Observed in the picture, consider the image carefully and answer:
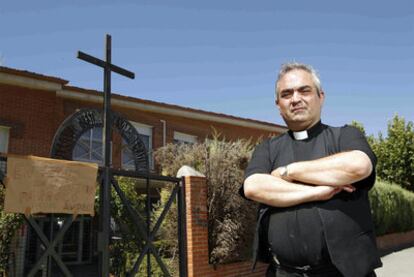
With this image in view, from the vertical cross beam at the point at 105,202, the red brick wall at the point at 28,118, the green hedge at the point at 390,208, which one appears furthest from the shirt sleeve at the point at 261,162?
the green hedge at the point at 390,208

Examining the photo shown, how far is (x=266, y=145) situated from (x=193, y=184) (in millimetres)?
4284

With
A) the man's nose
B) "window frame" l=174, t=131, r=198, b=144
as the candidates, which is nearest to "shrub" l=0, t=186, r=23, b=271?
the man's nose

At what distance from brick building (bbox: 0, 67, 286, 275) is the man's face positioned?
947 centimetres

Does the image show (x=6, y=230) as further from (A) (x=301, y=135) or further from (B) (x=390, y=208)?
(B) (x=390, y=208)

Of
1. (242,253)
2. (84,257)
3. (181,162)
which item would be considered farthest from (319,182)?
(84,257)

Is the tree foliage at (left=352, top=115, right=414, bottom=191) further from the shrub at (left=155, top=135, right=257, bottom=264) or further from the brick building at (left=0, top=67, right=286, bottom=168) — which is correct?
the shrub at (left=155, top=135, right=257, bottom=264)

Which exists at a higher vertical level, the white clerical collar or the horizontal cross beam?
the horizontal cross beam

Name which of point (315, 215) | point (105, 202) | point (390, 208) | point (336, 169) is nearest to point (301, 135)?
point (336, 169)

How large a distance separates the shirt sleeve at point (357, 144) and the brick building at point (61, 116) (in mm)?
9590

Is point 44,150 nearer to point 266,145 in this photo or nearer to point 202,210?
point 202,210

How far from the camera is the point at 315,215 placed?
206cm

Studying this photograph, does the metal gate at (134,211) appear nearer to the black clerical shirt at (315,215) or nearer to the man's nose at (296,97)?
the black clerical shirt at (315,215)

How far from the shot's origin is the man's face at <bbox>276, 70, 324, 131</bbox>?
7.44 feet

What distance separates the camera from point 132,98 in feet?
51.5
